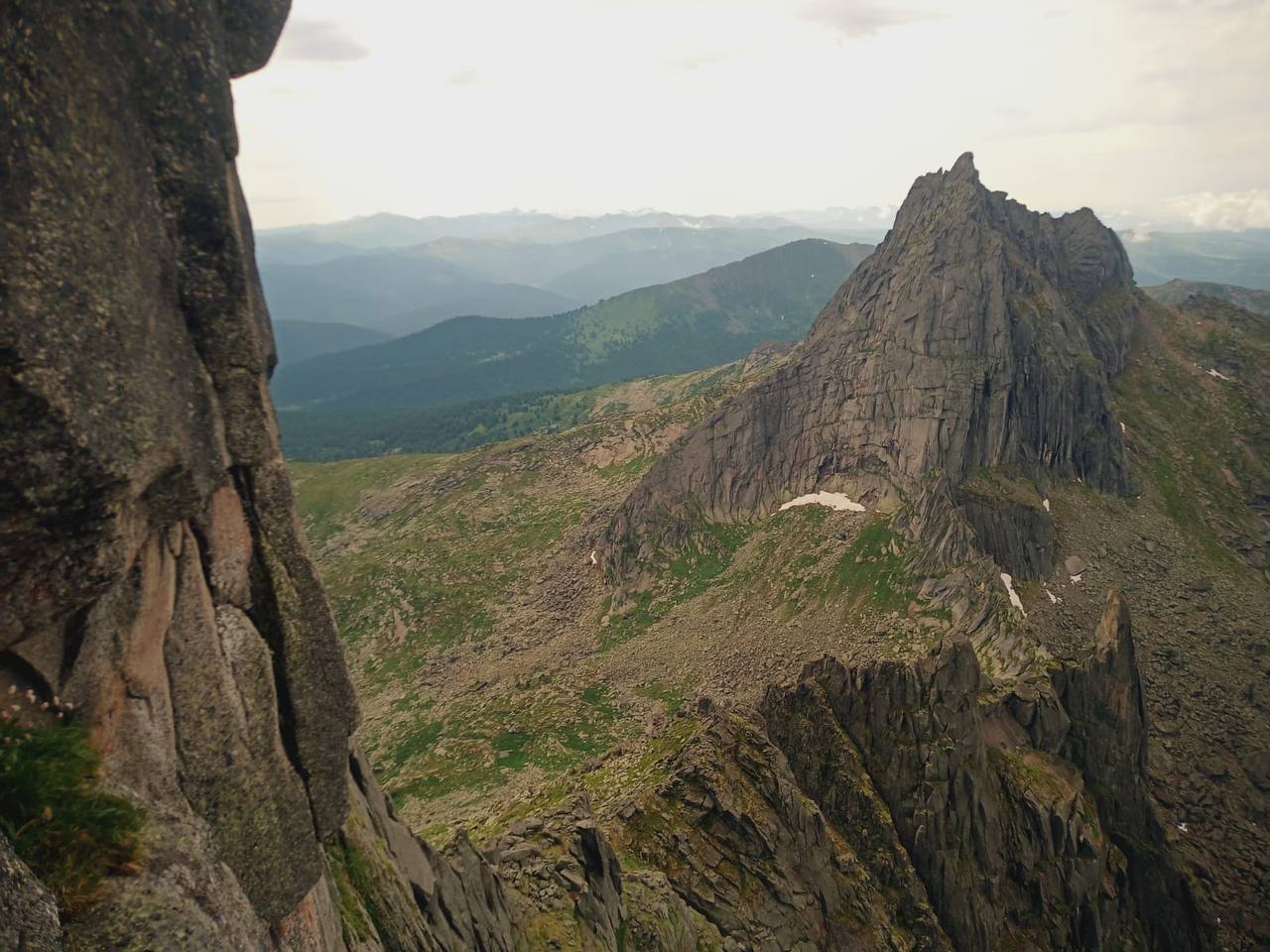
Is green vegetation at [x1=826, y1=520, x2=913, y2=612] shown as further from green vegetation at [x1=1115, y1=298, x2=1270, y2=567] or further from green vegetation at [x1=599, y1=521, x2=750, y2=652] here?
green vegetation at [x1=1115, y1=298, x2=1270, y2=567]

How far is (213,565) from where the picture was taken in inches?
583

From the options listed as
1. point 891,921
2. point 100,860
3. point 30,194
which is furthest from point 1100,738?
point 30,194

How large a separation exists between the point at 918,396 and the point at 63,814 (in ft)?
277

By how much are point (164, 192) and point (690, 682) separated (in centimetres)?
6363

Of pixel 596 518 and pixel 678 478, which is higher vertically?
pixel 678 478

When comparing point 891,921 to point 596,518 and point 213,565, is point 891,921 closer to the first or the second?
point 213,565

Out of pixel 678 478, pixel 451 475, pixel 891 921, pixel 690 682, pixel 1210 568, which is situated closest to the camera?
pixel 891 921

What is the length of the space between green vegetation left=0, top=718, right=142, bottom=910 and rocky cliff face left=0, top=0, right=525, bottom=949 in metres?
0.41

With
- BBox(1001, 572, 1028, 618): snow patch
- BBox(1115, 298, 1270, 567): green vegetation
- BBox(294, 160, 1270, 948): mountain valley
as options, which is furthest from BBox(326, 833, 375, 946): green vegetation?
BBox(1115, 298, 1270, 567): green vegetation

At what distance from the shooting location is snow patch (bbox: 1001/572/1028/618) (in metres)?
67.1

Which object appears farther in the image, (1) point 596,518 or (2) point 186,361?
(1) point 596,518

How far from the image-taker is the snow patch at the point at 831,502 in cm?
8231

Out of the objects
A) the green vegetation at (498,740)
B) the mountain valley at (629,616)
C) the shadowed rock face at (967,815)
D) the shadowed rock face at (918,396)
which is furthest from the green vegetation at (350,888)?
the shadowed rock face at (918,396)

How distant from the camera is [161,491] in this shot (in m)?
12.7
